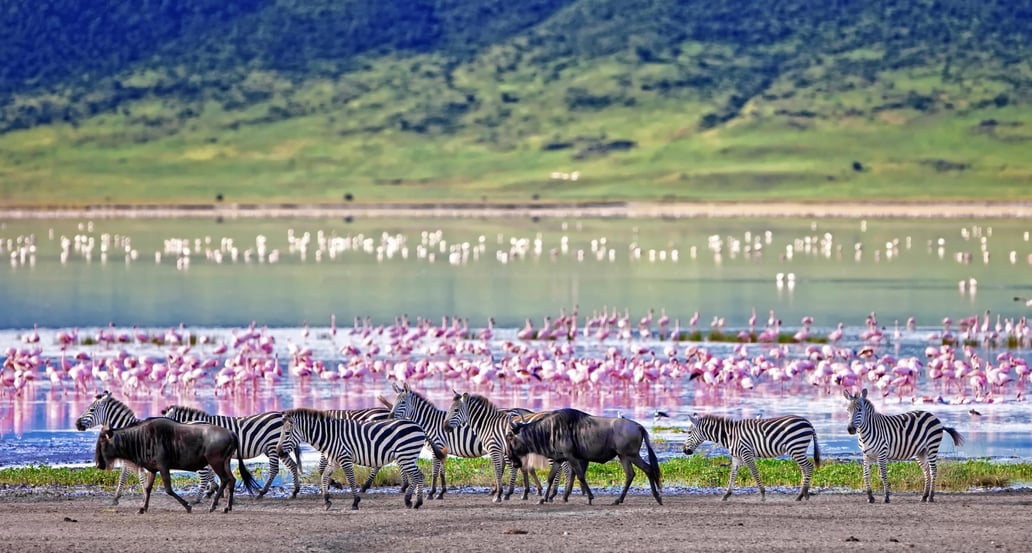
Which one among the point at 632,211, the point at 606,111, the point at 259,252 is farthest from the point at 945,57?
the point at 259,252

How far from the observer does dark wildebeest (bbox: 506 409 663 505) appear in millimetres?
17016

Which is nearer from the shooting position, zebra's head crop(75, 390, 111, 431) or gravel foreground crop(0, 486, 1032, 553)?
gravel foreground crop(0, 486, 1032, 553)

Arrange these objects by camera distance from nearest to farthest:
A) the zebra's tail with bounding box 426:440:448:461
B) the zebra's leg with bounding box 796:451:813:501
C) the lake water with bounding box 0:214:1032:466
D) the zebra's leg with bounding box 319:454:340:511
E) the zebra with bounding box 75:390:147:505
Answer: the zebra's leg with bounding box 319:454:340:511
the zebra's leg with bounding box 796:451:813:501
the zebra's tail with bounding box 426:440:448:461
the zebra with bounding box 75:390:147:505
the lake water with bounding box 0:214:1032:466

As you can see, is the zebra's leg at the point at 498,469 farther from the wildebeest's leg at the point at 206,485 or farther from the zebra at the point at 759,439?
the wildebeest's leg at the point at 206,485

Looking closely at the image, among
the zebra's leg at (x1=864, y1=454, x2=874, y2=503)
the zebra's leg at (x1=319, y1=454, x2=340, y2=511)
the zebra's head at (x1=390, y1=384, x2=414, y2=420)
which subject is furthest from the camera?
the zebra's head at (x1=390, y1=384, x2=414, y2=420)

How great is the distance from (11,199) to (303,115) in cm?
3621

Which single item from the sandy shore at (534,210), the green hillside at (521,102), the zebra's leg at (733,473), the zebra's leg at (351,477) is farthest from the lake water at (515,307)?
the green hillside at (521,102)

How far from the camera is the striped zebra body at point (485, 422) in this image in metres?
17.5

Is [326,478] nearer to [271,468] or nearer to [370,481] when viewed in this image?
[370,481]

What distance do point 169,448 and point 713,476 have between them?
578 cm

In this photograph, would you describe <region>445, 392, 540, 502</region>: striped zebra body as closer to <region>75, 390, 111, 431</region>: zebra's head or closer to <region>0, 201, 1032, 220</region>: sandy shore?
<region>75, 390, 111, 431</region>: zebra's head

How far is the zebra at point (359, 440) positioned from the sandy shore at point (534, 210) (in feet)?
351

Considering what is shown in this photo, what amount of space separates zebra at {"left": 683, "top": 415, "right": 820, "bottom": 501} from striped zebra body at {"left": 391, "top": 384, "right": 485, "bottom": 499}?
2081 mm

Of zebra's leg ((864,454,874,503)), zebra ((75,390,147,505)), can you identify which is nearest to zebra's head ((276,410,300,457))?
zebra ((75,390,147,505))
